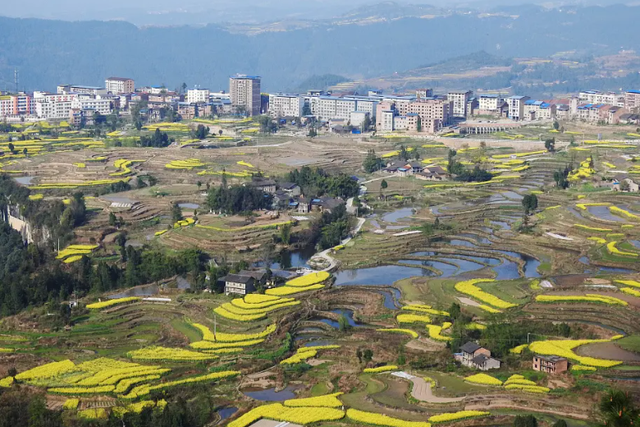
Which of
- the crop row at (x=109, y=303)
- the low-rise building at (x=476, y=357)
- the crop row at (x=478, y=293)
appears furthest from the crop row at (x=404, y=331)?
the crop row at (x=109, y=303)

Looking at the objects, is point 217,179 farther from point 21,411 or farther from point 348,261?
point 21,411

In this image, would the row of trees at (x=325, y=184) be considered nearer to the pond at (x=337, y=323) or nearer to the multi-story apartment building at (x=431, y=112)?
the pond at (x=337, y=323)

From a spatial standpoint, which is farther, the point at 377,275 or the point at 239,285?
the point at 377,275

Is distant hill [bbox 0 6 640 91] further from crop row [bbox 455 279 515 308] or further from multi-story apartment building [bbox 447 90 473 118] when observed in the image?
crop row [bbox 455 279 515 308]

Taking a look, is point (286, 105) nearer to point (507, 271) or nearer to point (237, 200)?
point (237, 200)

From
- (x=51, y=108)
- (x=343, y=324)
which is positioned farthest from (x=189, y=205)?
(x=51, y=108)

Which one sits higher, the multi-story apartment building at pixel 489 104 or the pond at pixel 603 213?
the multi-story apartment building at pixel 489 104

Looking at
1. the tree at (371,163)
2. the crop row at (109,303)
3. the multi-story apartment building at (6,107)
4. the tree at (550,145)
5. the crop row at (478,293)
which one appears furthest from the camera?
the multi-story apartment building at (6,107)
